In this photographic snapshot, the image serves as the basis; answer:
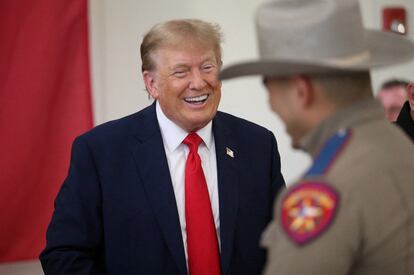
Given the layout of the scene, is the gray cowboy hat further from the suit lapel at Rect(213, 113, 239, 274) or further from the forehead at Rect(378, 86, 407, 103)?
the forehead at Rect(378, 86, 407, 103)

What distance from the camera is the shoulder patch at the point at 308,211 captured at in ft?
3.67

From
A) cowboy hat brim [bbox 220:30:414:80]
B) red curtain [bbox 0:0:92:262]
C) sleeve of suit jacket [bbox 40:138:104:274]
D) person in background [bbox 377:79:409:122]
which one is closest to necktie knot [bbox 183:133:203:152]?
sleeve of suit jacket [bbox 40:138:104:274]

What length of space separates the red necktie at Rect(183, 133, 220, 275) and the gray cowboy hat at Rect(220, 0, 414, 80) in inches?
29.9

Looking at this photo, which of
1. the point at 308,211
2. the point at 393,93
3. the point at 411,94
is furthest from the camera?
the point at 393,93

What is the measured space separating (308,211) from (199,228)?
2.82 feet

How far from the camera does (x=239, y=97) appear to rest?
320 cm

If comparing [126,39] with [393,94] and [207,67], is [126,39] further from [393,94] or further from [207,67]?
[393,94]

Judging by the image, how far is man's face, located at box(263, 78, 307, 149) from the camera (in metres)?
1.23

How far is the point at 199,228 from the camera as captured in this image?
1954mm

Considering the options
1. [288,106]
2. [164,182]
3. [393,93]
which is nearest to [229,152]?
[164,182]

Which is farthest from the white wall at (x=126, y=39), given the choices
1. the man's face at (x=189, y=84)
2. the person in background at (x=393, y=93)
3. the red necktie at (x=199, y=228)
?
the red necktie at (x=199, y=228)

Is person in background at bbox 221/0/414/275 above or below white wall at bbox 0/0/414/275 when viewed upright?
below

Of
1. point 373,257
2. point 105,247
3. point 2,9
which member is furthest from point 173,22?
point 373,257

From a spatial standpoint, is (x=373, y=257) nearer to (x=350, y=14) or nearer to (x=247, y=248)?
(x=350, y=14)
